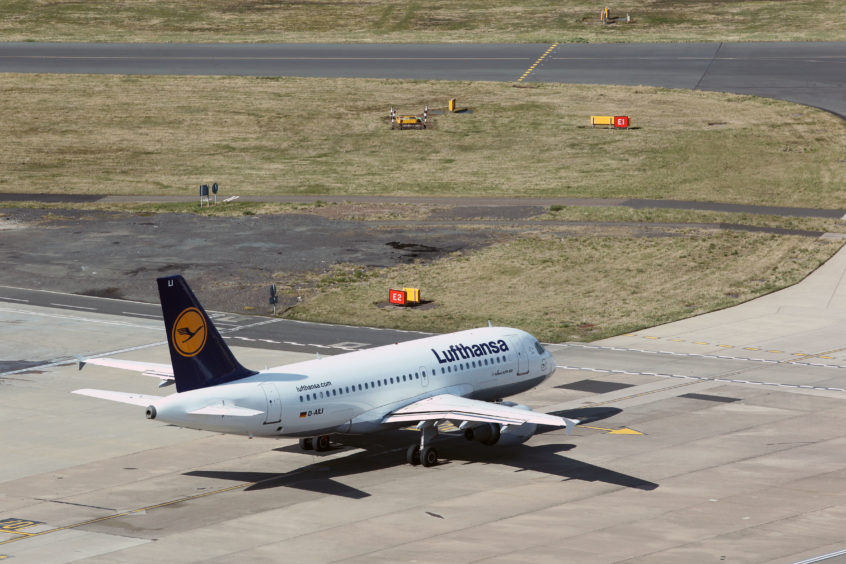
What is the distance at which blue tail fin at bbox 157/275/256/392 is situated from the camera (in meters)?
49.0

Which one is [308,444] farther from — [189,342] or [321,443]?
[189,342]

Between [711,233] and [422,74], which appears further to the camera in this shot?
[422,74]

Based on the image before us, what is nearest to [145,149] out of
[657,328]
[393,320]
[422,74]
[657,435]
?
[422,74]

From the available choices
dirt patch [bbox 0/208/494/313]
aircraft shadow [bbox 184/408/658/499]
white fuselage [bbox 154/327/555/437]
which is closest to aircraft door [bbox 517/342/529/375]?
white fuselage [bbox 154/327/555/437]

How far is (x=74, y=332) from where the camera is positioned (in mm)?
83000

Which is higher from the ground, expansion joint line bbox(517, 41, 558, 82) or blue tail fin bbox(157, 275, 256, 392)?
expansion joint line bbox(517, 41, 558, 82)

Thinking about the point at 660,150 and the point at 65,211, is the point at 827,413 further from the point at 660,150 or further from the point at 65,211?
the point at 65,211

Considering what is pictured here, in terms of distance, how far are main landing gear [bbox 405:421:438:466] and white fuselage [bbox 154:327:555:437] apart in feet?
5.78

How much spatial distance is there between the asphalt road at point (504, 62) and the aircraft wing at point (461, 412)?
95652 mm

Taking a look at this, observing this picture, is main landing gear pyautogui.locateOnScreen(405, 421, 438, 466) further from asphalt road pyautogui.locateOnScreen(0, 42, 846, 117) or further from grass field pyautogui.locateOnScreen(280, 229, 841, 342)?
asphalt road pyautogui.locateOnScreen(0, 42, 846, 117)

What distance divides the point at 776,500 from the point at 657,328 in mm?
34795

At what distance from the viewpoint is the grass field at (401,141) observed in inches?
4835

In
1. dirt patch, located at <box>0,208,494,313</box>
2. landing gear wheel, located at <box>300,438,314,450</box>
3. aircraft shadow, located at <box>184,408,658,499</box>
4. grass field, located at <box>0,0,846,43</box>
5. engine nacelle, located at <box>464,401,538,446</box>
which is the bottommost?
aircraft shadow, located at <box>184,408,658,499</box>

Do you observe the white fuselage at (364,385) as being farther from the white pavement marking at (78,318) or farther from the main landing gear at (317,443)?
the white pavement marking at (78,318)
